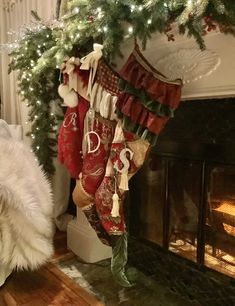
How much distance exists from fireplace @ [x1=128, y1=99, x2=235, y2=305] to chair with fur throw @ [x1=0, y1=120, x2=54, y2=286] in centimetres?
64

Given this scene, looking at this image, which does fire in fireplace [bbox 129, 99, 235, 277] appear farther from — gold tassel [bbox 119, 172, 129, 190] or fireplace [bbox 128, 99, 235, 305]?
gold tassel [bbox 119, 172, 129, 190]

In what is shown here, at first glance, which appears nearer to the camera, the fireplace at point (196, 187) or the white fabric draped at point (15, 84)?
the fireplace at point (196, 187)

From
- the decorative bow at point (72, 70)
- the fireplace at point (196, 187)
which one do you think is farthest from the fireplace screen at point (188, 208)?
the decorative bow at point (72, 70)

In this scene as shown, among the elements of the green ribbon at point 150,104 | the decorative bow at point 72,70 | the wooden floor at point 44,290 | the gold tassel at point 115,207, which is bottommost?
the wooden floor at point 44,290

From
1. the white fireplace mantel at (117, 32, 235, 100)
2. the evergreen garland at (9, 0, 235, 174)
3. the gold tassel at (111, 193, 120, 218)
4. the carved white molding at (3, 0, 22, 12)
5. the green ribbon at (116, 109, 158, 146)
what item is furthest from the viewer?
the carved white molding at (3, 0, 22, 12)

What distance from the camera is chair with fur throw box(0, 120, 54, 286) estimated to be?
1483mm

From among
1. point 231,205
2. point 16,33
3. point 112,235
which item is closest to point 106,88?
point 112,235

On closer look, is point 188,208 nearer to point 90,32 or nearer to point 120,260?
point 120,260

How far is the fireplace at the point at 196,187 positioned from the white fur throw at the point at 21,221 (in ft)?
2.09

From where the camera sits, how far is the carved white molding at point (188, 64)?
1239 mm

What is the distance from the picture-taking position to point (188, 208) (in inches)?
66.1

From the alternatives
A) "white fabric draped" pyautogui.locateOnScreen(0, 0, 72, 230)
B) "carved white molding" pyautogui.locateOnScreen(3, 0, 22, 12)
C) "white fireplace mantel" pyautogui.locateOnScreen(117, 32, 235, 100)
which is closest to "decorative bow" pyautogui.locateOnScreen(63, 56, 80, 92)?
"white fireplace mantel" pyautogui.locateOnScreen(117, 32, 235, 100)

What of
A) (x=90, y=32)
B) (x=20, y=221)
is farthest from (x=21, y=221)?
(x=90, y=32)

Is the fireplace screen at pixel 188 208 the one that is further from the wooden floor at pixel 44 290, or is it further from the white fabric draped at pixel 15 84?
the white fabric draped at pixel 15 84
